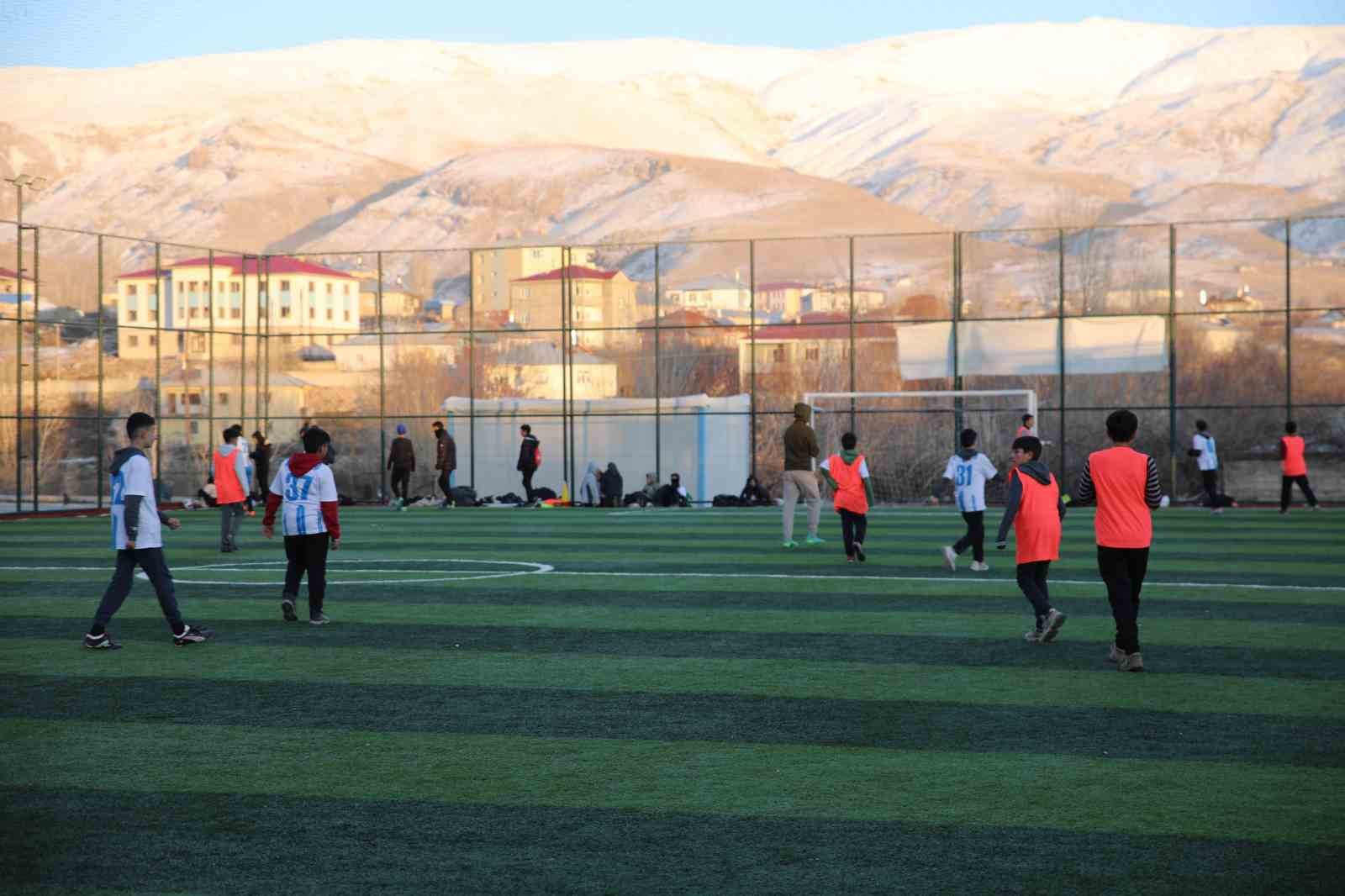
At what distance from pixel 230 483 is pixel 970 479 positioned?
952cm

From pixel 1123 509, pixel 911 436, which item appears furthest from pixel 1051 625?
pixel 911 436

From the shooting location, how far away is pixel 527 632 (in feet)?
40.7

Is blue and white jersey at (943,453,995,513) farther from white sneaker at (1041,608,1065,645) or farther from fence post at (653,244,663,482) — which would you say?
fence post at (653,244,663,482)

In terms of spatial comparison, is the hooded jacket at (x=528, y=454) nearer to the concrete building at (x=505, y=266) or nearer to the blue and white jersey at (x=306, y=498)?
the blue and white jersey at (x=306, y=498)

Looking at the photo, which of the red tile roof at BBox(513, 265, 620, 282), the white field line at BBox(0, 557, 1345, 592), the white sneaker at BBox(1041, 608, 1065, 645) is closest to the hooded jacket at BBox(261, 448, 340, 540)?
the white field line at BBox(0, 557, 1345, 592)

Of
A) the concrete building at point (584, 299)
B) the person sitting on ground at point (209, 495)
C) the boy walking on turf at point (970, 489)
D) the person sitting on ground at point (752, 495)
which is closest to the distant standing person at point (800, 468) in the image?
the boy walking on turf at point (970, 489)

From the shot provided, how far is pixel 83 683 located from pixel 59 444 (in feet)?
221

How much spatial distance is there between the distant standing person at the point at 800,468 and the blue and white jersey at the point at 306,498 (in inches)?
316

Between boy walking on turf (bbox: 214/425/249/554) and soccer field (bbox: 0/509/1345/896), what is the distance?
12.5 feet

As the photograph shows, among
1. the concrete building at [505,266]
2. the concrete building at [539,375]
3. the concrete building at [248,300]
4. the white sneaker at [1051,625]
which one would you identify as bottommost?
the white sneaker at [1051,625]

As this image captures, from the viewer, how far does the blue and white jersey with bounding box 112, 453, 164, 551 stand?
11.1 meters

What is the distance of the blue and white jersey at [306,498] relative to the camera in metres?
12.5

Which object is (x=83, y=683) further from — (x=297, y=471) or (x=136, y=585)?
(x=136, y=585)

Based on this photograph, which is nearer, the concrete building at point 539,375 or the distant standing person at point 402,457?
the distant standing person at point 402,457
